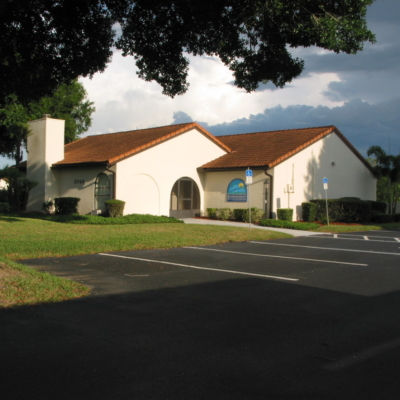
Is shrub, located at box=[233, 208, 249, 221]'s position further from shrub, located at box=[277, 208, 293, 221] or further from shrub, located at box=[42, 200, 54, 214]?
shrub, located at box=[42, 200, 54, 214]

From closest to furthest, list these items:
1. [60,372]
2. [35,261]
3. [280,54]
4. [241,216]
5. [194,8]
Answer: [60,372]
[194,8]
[280,54]
[35,261]
[241,216]

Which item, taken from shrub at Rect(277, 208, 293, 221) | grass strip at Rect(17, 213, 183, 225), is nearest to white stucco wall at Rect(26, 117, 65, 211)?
grass strip at Rect(17, 213, 183, 225)

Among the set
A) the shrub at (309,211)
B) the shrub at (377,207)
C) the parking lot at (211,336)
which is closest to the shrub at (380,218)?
the shrub at (377,207)

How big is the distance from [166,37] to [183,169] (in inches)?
657

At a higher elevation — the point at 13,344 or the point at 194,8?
the point at 194,8

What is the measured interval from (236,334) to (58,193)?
23.4m

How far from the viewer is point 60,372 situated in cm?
452

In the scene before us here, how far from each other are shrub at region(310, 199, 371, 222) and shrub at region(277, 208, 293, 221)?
284 cm

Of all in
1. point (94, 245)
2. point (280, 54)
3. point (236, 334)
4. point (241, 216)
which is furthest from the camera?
point (241, 216)

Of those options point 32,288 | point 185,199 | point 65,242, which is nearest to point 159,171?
point 185,199

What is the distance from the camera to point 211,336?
18.9 feet

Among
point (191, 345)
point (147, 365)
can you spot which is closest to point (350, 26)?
point (191, 345)

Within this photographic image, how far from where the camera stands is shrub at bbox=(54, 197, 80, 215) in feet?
82.4

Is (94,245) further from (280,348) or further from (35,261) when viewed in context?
(280,348)
